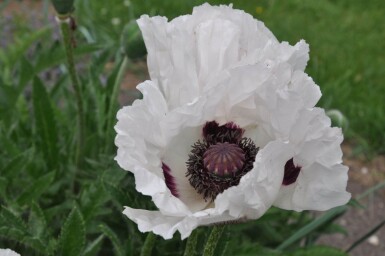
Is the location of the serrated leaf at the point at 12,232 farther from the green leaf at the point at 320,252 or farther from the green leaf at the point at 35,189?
the green leaf at the point at 320,252

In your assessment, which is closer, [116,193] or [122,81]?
[116,193]

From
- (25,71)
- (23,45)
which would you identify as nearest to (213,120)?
(25,71)

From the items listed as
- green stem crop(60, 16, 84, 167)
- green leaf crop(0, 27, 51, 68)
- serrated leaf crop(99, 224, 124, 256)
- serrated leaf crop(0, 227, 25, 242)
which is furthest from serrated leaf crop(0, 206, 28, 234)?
green leaf crop(0, 27, 51, 68)

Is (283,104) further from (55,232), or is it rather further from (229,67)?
(55,232)

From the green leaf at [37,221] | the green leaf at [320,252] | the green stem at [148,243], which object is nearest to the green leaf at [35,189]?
the green leaf at [37,221]

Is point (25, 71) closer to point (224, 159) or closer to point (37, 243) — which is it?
point (37, 243)

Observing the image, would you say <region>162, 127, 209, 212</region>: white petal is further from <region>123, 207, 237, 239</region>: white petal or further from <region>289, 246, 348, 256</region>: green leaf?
<region>289, 246, 348, 256</region>: green leaf

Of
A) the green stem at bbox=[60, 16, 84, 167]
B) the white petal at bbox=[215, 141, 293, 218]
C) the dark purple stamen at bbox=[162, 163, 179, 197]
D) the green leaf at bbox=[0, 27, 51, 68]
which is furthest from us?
the green leaf at bbox=[0, 27, 51, 68]
